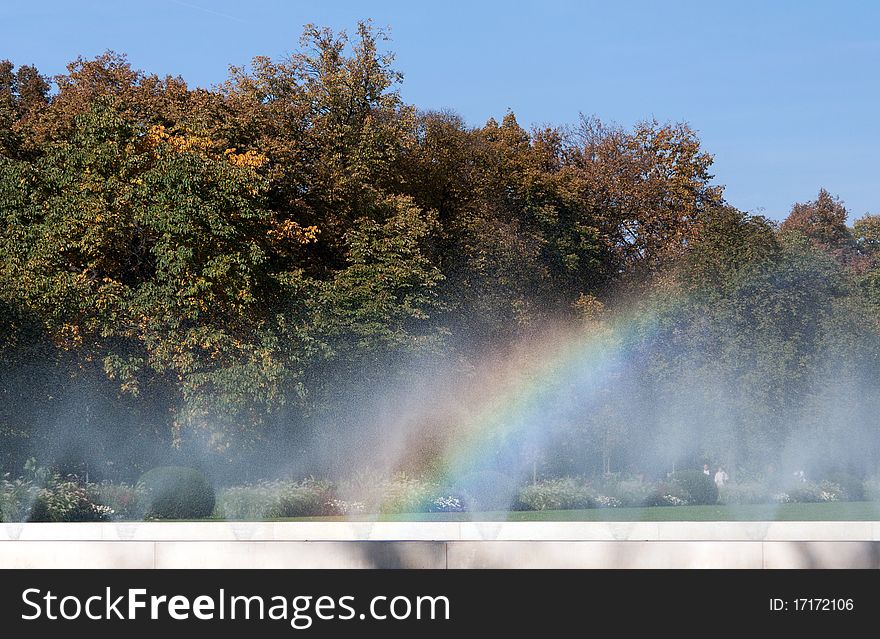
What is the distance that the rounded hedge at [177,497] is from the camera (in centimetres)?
2648

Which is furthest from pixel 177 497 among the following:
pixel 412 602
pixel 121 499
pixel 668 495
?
pixel 412 602

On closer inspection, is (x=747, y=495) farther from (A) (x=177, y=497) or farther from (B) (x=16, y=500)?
(B) (x=16, y=500)

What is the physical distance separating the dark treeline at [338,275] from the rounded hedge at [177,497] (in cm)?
206

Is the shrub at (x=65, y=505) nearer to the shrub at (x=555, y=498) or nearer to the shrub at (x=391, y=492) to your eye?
the shrub at (x=391, y=492)

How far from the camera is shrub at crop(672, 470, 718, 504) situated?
33.8m

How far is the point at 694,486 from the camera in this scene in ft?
111

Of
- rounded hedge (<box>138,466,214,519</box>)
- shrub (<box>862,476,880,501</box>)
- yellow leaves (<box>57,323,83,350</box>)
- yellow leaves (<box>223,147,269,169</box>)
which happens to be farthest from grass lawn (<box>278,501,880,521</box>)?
yellow leaves (<box>223,147,269,169</box>)

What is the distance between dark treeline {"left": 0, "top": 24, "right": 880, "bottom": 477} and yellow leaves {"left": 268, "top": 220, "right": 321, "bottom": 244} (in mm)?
83

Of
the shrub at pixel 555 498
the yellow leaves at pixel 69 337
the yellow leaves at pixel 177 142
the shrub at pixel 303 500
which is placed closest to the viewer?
the shrub at pixel 303 500

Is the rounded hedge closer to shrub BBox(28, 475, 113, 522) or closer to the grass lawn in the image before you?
shrub BBox(28, 475, 113, 522)

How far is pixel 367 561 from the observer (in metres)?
12.5

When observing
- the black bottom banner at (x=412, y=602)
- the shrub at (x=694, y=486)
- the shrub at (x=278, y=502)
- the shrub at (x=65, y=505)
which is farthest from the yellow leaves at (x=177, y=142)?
the black bottom banner at (x=412, y=602)

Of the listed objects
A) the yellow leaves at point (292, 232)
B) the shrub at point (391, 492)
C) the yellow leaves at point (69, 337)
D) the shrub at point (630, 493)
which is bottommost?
the shrub at point (630, 493)

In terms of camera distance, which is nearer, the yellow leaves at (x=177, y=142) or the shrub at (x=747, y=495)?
the yellow leaves at (x=177, y=142)
